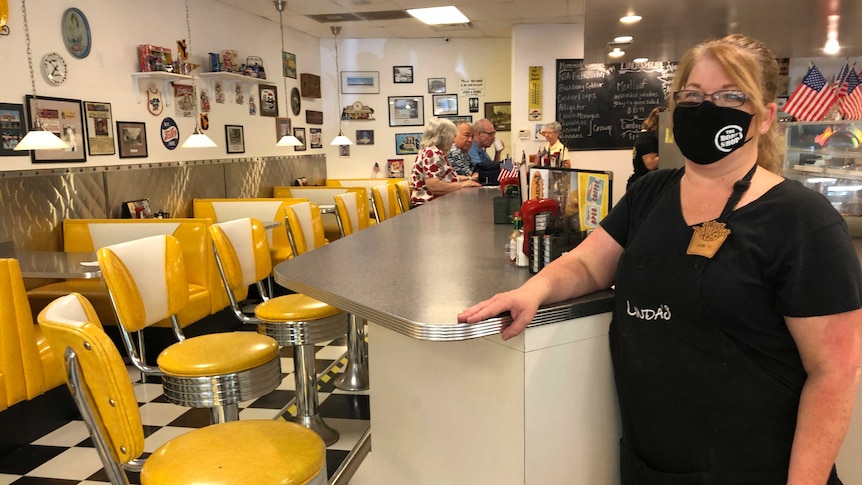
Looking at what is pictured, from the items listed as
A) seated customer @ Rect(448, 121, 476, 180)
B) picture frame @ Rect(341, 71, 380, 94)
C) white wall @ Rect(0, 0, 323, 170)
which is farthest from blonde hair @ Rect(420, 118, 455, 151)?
picture frame @ Rect(341, 71, 380, 94)

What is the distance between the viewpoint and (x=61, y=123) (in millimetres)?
4840

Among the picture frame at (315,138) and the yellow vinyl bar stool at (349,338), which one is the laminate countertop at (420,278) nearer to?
the yellow vinyl bar stool at (349,338)

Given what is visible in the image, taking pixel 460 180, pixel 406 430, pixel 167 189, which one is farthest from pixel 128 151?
pixel 406 430

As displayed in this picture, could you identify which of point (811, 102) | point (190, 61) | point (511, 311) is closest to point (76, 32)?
point (190, 61)

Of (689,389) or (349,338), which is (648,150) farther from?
(689,389)

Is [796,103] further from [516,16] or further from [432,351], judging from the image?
[516,16]

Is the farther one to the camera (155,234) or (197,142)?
(197,142)

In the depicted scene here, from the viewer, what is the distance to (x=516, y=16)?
783 centimetres

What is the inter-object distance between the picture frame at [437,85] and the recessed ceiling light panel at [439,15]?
1.40 meters

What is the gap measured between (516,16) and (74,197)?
5.44m

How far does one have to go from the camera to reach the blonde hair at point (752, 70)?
1201mm

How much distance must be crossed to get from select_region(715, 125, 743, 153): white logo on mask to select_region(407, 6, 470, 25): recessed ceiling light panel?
6.53 metres

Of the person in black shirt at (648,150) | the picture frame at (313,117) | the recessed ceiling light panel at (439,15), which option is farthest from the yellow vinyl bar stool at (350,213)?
the picture frame at (313,117)

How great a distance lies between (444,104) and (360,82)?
131cm
